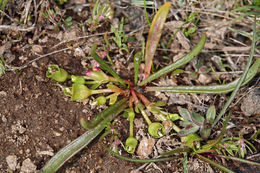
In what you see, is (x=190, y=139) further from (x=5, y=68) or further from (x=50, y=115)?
(x=5, y=68)

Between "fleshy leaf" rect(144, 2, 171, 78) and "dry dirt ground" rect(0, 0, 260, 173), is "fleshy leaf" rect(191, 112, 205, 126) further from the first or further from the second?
"fleshy leaf" rect(144, 2, 171, 78)

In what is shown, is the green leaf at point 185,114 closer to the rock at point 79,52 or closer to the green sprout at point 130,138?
the green sprout at point 130,138

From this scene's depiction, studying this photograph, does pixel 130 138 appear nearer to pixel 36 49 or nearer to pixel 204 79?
pixel 204 79

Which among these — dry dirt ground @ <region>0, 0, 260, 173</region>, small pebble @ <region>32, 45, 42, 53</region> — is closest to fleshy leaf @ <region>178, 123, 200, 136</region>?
dry dirt ground @ <region>0, 0, 260, 173</region>

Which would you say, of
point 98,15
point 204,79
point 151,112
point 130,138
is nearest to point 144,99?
point 151,112

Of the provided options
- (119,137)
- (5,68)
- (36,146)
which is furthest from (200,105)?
(5,68)
